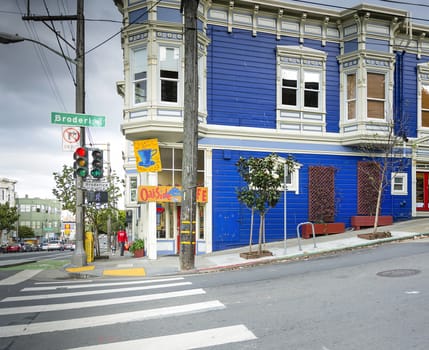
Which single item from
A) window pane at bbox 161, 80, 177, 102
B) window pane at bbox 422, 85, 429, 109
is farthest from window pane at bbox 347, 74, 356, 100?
window pane at bbox 161, 80, 177, 102

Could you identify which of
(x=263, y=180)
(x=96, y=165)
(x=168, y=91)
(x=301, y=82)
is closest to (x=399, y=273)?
(x=263, y=180)

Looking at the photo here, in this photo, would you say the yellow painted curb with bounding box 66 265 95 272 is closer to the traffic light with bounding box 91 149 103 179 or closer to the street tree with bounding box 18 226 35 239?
the traffic light with bounding box 91 149 103 179

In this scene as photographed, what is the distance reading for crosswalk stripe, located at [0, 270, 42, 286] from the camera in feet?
35.8

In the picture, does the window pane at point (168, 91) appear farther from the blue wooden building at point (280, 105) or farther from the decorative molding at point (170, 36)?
the decorative molding at point (170, 36)

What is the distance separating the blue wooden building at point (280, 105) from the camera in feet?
51.9

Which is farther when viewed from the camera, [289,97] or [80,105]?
[289,97]

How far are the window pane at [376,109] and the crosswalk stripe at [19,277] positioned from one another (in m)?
14.8

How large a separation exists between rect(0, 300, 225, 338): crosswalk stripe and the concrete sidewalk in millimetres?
4768

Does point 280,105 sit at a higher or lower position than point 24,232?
higher

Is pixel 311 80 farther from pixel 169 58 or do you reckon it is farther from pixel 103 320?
pixel 103 320

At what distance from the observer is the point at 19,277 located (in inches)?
468

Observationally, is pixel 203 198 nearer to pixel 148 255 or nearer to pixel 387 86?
pixel 148 255

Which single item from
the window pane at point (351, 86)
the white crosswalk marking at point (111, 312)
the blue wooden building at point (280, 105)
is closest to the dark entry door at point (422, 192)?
the blue wooden building at point (280, 105)

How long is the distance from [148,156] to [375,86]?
10.7 m
